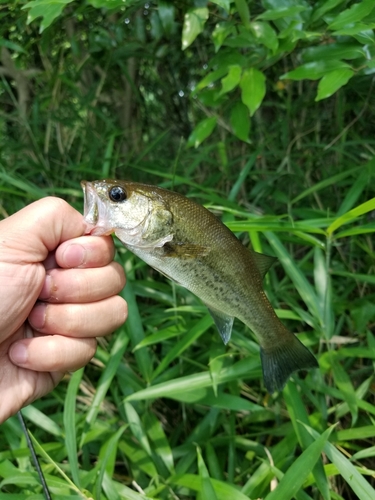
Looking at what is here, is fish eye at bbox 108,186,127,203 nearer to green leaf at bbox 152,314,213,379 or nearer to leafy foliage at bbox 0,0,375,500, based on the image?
leafy foliage at bbox 0,0,375,500

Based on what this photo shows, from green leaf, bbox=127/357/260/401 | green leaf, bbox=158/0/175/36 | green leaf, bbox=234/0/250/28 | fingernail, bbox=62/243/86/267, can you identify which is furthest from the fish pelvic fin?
green leaf, bbox=158/0/175/36

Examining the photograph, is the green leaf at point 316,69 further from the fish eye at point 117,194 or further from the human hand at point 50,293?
the human hand at point 50,293

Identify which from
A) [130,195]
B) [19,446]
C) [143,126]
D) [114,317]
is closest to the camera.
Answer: [130,195]

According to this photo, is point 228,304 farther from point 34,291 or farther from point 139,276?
point 139,276

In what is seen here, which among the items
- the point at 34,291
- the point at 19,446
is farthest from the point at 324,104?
the point at 19,446

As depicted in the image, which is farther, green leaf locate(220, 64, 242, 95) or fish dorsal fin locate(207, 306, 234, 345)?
green leaf locate(220, 64, 242, 95)

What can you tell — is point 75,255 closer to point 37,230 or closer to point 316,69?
point 37,230
